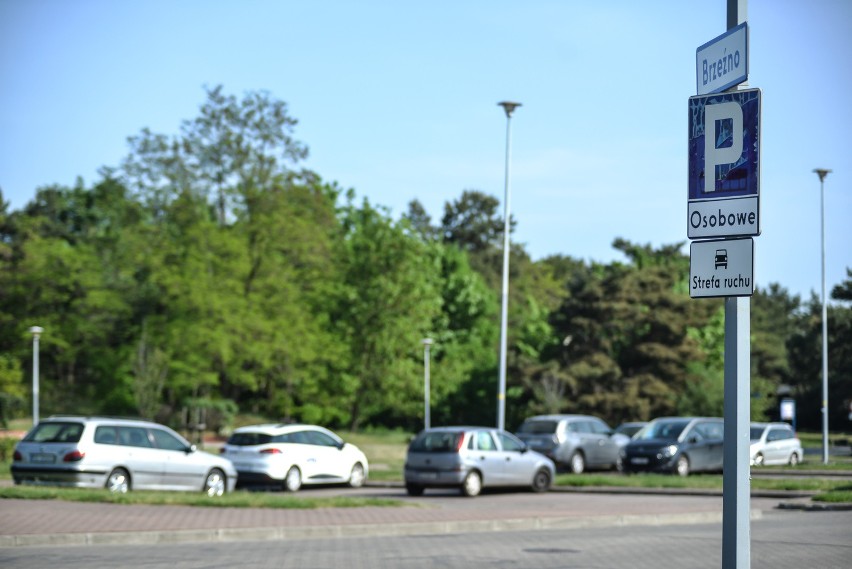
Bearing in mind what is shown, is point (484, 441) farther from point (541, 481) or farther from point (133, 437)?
point (133, 437)

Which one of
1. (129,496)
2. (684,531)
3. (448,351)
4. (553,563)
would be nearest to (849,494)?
(684,531)

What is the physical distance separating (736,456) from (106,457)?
1746cm

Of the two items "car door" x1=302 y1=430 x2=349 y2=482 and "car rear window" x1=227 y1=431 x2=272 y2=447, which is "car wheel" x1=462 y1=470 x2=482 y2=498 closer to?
"car door" x1=302 y1=430 x2=349 y2=482

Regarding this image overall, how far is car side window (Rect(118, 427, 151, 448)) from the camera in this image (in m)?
22.5

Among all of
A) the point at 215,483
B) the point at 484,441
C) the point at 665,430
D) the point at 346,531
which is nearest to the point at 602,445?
the point at 665,430

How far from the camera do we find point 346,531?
15789 mm

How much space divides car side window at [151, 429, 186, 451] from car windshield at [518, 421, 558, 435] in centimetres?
1329

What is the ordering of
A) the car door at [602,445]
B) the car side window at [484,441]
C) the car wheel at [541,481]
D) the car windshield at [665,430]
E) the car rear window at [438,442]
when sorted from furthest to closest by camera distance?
the car door at [602,445] → the car windshield at [665,430] → the car wheel at [541,481] → the car side window at [484,441] → the car rear window at [438,442]

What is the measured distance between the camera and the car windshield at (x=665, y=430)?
1284 inches

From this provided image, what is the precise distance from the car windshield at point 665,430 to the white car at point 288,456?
909 cm

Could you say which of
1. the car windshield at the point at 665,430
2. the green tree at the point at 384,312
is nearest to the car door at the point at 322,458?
the car windshield at the point at 665,430

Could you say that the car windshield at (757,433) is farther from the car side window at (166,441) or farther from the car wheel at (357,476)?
the car side window at (166,441)

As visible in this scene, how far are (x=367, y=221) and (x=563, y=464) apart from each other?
1020 inches

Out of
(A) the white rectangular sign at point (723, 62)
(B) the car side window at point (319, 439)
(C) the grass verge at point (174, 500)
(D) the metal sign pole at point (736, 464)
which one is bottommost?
(C) the grass verge at point (174, 500)
